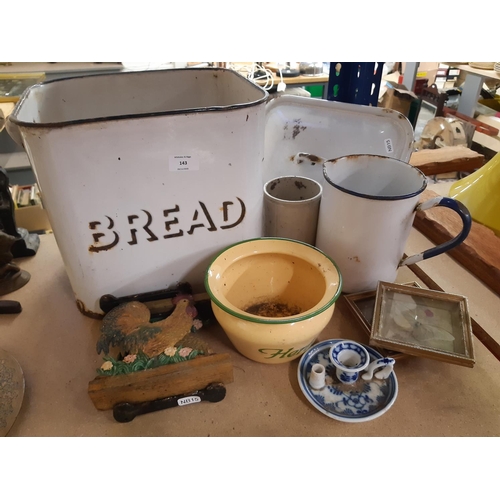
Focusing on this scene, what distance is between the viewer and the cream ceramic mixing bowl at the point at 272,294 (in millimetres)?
471

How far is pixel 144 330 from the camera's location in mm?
505

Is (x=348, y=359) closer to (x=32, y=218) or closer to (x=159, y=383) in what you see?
(x=159, y=383)

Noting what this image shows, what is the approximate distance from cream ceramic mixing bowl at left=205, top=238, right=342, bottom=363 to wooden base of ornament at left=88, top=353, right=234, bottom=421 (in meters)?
0.05

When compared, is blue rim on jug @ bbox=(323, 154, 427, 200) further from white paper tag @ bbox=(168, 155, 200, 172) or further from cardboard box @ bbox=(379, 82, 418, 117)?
cardboard box @ bbox=(379, 82, 418, 117)

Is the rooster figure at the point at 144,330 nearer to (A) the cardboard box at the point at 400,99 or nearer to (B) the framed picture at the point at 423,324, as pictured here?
(B) the framed picture at the point at 423,324

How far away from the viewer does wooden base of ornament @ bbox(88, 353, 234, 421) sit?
0.46 meters

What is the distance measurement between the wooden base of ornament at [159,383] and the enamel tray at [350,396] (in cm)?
11

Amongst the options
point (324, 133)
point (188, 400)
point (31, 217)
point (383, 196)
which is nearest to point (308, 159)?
point (324, 133)

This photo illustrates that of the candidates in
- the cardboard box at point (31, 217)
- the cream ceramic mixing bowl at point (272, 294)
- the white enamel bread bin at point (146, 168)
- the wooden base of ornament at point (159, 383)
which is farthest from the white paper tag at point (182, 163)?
the cardboard box at point (31, 217)

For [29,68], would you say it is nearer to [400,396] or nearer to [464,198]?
[464,198]

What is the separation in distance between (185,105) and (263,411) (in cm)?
53

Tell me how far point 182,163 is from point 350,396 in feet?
1.20

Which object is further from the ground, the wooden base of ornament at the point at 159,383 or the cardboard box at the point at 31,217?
the wooden base of ornament at the point at 159,383

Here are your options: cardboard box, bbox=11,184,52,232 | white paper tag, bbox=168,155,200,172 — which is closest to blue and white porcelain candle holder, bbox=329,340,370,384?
white paper tag, bbox=168,155,200,172
